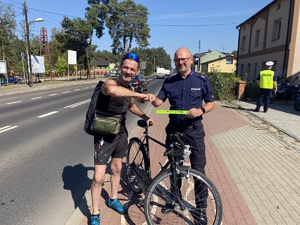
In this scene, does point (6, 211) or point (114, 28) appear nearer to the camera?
point (6, 211)

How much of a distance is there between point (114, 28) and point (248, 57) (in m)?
39.0

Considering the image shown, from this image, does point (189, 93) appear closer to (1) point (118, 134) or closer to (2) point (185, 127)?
(2) point (185, 127)

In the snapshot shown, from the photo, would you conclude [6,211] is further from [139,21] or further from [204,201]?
[139,21]

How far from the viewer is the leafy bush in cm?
1461

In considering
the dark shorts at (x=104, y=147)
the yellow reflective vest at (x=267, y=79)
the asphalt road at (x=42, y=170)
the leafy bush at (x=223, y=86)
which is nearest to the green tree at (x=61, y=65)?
the leafy bush at (x=223, y=86)

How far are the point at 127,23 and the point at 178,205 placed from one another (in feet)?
197

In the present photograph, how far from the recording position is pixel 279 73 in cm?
1723

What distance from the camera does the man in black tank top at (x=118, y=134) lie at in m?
2.52

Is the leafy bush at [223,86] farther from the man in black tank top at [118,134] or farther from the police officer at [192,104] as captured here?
the man in black tank top at [118,134]

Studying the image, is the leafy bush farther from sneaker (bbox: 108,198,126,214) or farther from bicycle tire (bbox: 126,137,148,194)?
sneaker (bbox: 108,198,126,214)

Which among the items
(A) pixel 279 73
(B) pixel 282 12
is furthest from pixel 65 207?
(B) pixel 282 12

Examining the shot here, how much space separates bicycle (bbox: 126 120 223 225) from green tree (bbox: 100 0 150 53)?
52.9 m

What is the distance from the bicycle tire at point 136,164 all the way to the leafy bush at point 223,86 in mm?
11907

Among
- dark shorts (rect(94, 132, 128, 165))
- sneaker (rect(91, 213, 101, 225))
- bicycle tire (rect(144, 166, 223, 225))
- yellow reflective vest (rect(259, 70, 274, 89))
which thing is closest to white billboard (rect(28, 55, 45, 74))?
yellow reflective vest (rect(259, 70, 274, 89))
